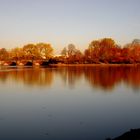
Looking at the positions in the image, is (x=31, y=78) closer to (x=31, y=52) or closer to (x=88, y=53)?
(x=88, y=53)

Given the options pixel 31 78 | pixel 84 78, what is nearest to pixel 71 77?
pixel 84 78

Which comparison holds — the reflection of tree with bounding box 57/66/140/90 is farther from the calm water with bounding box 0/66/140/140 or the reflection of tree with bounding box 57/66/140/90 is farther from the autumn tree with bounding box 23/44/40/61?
the autumn tree with bounding box 23/44/40/61

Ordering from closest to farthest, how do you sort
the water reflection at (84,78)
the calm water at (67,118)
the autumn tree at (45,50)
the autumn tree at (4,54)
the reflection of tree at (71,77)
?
the calm water at (67,118), the water reflection at (84,78), the reflection of tree at (71,77), the autumn tree at (45,50), the autumn tree at (4,54)

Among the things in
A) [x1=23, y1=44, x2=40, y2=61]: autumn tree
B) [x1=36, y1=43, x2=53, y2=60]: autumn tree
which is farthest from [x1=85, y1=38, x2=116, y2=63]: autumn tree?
[x1=23, y1=44, x2=40, y2=61]: autumn tree

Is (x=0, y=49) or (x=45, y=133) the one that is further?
(x=0, y=49)

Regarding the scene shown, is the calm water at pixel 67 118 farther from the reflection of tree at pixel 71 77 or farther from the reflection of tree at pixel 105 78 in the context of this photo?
the reflection of tree at pixel 71 77

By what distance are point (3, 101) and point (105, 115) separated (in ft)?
21.0

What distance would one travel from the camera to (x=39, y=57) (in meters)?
88.1

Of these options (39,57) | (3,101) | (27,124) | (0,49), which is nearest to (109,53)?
(39,57)

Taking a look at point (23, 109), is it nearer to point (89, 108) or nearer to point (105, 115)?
point (89, 108)

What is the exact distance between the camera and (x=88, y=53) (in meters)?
81.9

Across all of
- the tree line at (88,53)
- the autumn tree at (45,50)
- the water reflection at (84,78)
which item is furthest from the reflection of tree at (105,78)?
the autumn tree at (45,50)

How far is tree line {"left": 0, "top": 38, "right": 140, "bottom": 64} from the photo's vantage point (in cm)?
7700

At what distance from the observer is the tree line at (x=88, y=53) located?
3031 inches
